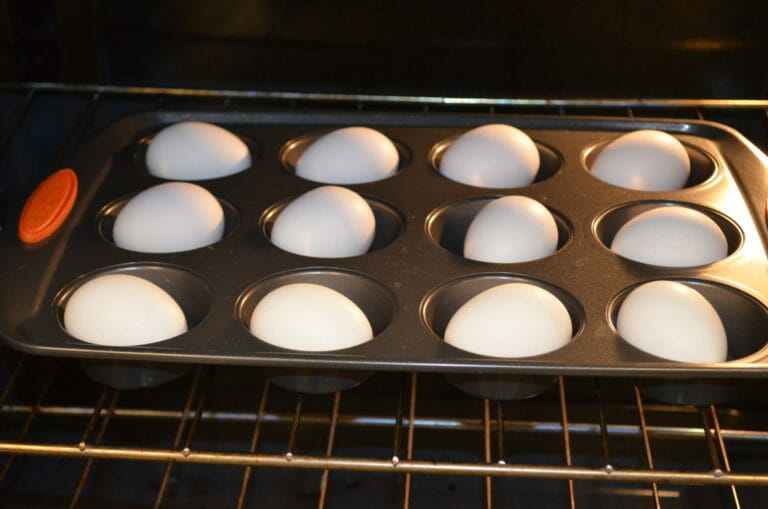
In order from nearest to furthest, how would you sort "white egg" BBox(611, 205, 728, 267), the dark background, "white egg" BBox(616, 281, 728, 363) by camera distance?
"white egg" BBox(616, 281, 728, 363)
"white egg" BBox(611, 205, 728, 267)
the dark background

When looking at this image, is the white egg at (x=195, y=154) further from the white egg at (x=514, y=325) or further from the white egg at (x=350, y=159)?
the white egg at (x=514, y=325)

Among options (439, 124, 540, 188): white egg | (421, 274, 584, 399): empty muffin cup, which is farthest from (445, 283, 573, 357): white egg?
(439, 124, 540, 188): white egg

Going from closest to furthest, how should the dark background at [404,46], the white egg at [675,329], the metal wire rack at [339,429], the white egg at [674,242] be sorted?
the white egg at [675,329] → the white egg at [674,242] → the metal wire rack at [339,429] → the dark background at [404,46]

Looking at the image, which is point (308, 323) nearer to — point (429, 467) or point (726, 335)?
point (429, 467)

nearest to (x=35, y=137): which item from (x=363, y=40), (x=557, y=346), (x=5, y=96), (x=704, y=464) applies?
(x=5, y=96)

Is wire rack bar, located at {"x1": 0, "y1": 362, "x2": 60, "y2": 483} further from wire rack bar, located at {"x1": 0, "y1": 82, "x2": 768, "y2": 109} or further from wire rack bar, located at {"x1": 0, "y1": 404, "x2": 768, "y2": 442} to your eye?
wire rack bar, located at {"x1": 0, "y1": 82, "x2": 768, "y2": 109}

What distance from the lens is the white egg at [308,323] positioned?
3.20ft

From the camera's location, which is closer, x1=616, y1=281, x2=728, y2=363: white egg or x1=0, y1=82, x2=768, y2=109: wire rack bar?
x1=616, y1=281, x2=728, y2=363: white egg

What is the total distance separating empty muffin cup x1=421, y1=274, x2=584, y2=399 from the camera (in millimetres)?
970

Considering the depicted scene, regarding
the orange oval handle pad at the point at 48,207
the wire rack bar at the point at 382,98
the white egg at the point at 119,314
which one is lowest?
the white egg at the point at 119,314

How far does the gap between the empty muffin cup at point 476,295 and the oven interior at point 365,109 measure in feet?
0.65

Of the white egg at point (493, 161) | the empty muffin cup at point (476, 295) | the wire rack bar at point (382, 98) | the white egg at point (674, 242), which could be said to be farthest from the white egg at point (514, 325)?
the wire rack bar at point (382, 98)

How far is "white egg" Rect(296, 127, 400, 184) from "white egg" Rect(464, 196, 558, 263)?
187mm

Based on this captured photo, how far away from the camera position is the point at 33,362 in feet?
4.33
